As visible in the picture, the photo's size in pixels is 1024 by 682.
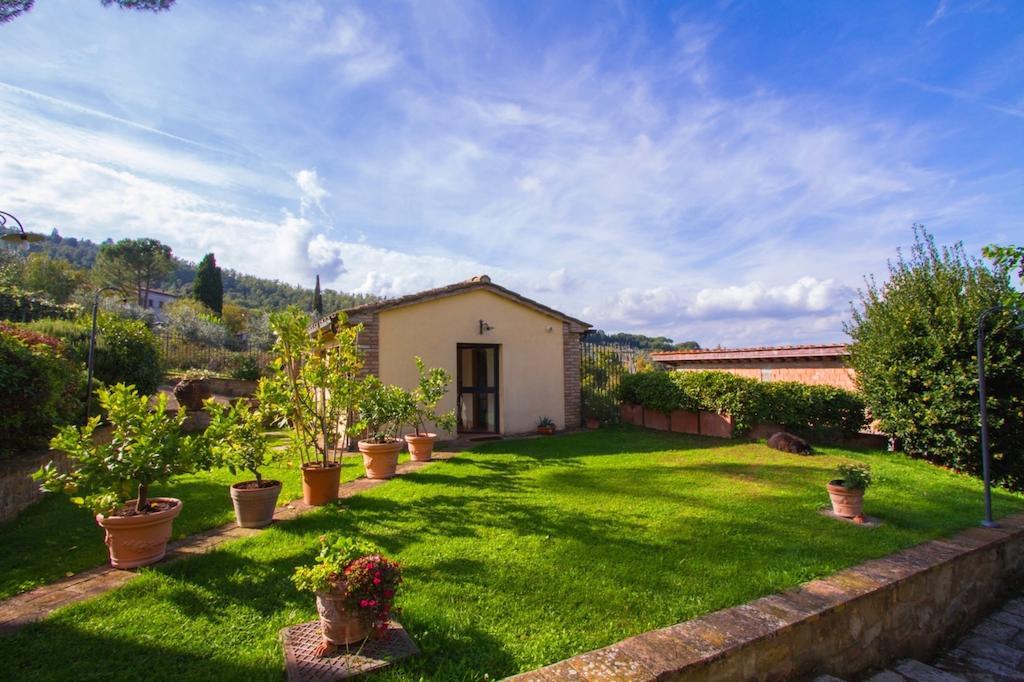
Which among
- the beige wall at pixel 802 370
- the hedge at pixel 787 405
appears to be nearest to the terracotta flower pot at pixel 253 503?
the hedge at pixel 787 405

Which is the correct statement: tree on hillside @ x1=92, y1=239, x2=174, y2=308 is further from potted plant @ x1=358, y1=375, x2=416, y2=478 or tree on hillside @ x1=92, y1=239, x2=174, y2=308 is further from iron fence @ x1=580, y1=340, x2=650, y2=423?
potted plant @ x1=358, y1=375, x2=416, y2=478

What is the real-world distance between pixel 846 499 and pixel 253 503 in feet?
21.0

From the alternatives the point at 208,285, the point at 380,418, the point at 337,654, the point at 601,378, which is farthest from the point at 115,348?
the point at 208,285

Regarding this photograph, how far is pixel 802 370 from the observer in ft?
42.6

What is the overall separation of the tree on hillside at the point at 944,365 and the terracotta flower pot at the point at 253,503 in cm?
1048

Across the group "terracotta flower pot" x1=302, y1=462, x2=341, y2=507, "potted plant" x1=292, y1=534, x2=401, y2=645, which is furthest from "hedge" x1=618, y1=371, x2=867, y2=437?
"potted plant" x1=292, y1=534, x2=401, y2=645

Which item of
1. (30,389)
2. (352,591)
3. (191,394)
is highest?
(30,389)

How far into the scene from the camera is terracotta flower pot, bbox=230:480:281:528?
16.7ft

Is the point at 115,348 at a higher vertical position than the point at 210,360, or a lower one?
lower

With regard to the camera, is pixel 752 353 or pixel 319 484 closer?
pixel 319 484

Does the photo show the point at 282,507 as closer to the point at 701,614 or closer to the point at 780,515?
the point at 701,614

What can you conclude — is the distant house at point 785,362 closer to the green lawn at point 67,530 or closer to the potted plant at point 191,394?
the green lawn at point 67,530

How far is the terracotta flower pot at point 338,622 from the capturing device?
9.13 ft

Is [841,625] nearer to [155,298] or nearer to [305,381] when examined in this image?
[305,381]
